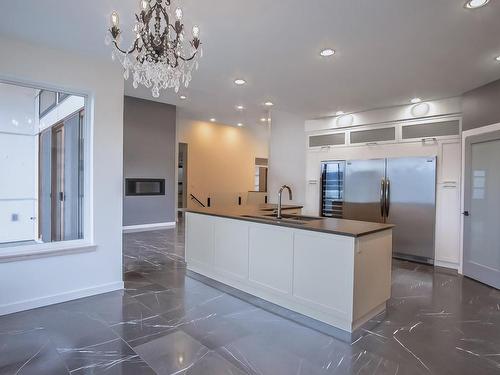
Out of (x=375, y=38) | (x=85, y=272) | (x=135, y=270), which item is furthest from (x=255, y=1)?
(x=135, y=270)

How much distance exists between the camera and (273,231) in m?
3.19

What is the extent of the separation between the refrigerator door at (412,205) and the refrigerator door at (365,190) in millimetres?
141

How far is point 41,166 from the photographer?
354 cm

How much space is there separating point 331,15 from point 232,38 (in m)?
0.94

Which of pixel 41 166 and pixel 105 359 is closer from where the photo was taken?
pixel 105 359

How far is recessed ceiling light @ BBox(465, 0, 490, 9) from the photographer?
225cm

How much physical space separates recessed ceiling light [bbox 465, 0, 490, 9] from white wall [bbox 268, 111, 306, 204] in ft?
14.5

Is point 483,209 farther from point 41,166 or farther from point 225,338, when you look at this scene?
point 41,166

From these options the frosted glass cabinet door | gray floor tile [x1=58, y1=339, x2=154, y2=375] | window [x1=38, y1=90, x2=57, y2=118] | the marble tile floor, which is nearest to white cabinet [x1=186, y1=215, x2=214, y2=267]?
the marble tile floor

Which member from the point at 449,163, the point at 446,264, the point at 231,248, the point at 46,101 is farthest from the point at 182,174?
the point at 446,264

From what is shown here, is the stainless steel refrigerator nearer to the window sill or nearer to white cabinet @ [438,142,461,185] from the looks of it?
white cabinet @ [438,142,461,185]

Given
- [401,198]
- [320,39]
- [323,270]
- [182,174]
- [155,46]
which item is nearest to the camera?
[155,46]

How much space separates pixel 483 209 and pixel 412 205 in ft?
3.49

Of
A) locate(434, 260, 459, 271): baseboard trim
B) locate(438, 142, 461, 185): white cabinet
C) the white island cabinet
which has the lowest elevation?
locate(434, 260, 459, 271): baseboard trim
